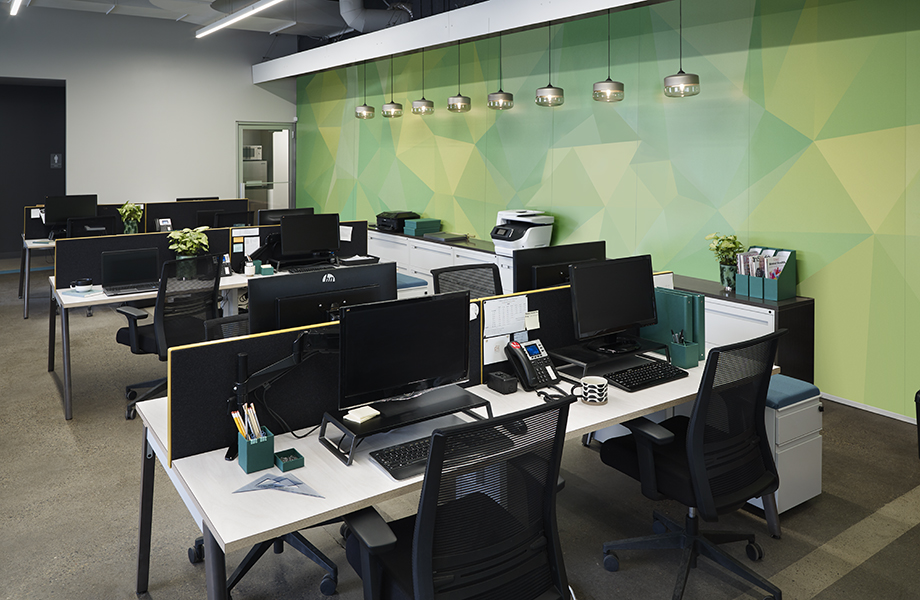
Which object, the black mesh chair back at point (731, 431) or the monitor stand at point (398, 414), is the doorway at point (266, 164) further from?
the black mesh chair back at point (731, 431)

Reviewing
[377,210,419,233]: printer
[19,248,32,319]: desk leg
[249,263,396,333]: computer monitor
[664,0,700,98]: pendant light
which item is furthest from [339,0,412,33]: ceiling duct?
[249,263,396,333]: computer monitor

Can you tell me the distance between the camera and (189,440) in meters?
2.23

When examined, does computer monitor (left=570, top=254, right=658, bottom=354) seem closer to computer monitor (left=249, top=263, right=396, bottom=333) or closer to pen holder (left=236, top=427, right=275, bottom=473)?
computer monitor (left=249, top=263, right=396, bottom=333)

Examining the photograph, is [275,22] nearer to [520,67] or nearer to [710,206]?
[520,67]

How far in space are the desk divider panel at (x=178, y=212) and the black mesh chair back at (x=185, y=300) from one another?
129 inches

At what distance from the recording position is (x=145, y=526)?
257 cm

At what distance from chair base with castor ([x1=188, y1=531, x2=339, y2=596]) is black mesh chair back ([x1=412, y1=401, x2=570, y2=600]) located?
3.25ft

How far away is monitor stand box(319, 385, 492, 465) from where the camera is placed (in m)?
2.27

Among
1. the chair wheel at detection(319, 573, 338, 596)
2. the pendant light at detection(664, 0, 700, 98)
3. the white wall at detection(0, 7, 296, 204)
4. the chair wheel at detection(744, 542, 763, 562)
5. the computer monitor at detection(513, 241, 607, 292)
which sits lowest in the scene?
the chair wheel at detection(319, 573, 338, 596)

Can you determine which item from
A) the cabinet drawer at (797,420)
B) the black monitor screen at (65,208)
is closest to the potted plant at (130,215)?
the black monitor screen at (65,208)

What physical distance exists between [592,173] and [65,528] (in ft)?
15.4

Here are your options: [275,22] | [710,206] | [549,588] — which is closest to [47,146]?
[275,22]

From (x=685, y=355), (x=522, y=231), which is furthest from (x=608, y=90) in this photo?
(x=685, y=355)

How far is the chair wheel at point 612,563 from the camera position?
2.75m
